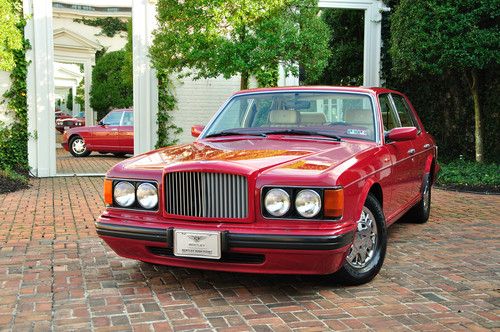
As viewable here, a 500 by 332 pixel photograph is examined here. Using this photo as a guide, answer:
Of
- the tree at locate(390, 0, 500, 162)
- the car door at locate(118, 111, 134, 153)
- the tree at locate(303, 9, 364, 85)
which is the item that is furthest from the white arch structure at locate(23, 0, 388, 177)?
the car door at locate(118, 111, 134, 153)

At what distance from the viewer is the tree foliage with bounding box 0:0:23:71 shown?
9.98 metres

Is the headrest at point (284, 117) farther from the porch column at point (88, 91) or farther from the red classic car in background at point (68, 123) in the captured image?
the porch column at point (88, 91)

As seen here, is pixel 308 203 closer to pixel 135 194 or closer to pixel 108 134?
pixel 135 194

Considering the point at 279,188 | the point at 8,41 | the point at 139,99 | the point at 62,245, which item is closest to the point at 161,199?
the point at 279,188

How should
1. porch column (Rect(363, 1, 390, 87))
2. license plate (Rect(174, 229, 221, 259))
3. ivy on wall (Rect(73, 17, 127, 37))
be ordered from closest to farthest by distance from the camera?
1. license plate (Rect(174, 229, 221, 259))
2. porch column (Rect(363, 1, 390, 87))
3. ivy on wall (Rect(73, 17, 127, 37))

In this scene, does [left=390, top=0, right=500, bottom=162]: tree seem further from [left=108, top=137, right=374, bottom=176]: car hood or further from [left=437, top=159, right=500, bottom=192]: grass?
[left=108, top=137, right=374, bottom=176]: car hood

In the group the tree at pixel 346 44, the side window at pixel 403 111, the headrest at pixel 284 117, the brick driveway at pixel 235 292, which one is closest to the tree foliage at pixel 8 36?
the brick driveway at pixel 235 292

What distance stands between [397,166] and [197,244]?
2.20 meters

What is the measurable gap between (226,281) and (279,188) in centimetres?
104

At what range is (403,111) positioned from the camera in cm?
630

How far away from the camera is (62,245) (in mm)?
5688

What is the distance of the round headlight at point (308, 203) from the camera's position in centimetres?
383

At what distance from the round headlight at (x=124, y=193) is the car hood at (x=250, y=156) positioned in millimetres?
94

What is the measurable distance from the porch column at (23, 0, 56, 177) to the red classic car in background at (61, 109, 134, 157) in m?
4.24
